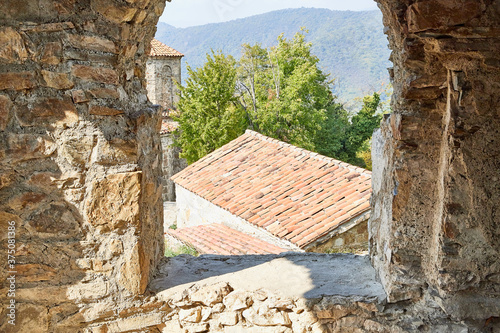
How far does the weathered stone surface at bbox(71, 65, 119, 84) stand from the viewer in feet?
5.87

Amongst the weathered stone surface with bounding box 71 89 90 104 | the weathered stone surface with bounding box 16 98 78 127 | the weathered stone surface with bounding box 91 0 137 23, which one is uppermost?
the weathered stone surface with bounding box 91 0 137 23

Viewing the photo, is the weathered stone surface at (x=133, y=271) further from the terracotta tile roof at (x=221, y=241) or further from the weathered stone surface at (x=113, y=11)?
the terracotta tile roof at (x=221, y=241)

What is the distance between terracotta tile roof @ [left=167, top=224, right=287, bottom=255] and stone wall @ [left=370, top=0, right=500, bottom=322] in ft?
13.9

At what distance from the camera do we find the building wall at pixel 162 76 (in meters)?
18.9

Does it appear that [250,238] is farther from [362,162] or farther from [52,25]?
[362,162]

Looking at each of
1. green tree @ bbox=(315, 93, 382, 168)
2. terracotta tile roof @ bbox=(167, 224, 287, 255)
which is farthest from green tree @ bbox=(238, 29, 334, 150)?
terracotta tile roof @ bbox=(167, 224, 287, 255)

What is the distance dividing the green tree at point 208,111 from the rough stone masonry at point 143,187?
13378 mm

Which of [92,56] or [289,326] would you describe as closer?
[92,56]

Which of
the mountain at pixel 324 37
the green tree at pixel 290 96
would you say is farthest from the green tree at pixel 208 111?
the mountain at pixel 324 37

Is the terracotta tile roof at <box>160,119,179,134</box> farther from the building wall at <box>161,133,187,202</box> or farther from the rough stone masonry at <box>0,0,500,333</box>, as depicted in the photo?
the rough stone masonry at <box>0,0,500,333</box>

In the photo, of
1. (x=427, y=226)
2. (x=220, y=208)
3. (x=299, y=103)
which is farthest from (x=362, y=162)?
(x=427, y=226)

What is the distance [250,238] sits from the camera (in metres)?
6.89

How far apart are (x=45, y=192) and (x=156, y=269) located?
66 cm

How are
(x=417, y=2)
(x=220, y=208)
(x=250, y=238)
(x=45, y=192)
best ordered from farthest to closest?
(x=220, y=208)
(x=250, y=238)
(x=45, y=192)
(x=417, y=2)
